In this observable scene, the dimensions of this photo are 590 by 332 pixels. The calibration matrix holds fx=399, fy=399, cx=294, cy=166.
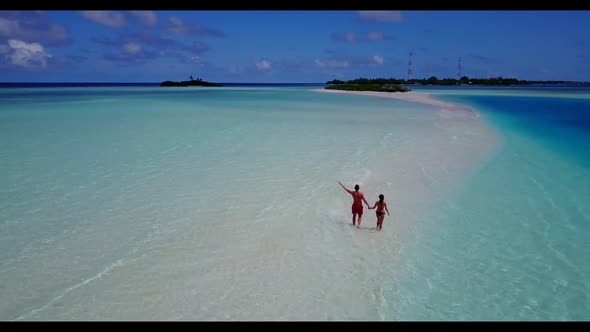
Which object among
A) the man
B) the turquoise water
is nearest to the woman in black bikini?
the turquoise water

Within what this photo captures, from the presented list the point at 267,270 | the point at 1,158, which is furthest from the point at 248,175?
the point at 1,158

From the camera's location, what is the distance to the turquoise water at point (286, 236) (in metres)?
5.89

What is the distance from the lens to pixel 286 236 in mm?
8133

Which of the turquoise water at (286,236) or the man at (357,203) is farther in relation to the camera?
the man at (357,203)

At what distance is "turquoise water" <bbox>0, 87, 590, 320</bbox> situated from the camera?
5891 millimetres

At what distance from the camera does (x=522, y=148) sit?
1861 cm

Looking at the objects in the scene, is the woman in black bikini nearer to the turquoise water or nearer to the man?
the turquoise water

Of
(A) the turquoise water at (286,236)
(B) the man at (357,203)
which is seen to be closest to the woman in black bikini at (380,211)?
(A) the turquoise water at (286,236)

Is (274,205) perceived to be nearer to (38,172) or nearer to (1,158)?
(38,172)

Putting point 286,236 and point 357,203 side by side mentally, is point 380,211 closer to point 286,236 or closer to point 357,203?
point 357,203

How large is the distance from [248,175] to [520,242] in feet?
25.0

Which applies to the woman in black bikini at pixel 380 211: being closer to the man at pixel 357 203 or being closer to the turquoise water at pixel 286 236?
the turquoise water at pixel 286 236

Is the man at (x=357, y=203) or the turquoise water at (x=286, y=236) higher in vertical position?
the man at (x=357, y=203)

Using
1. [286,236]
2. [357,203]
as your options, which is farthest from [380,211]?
[286,236]
